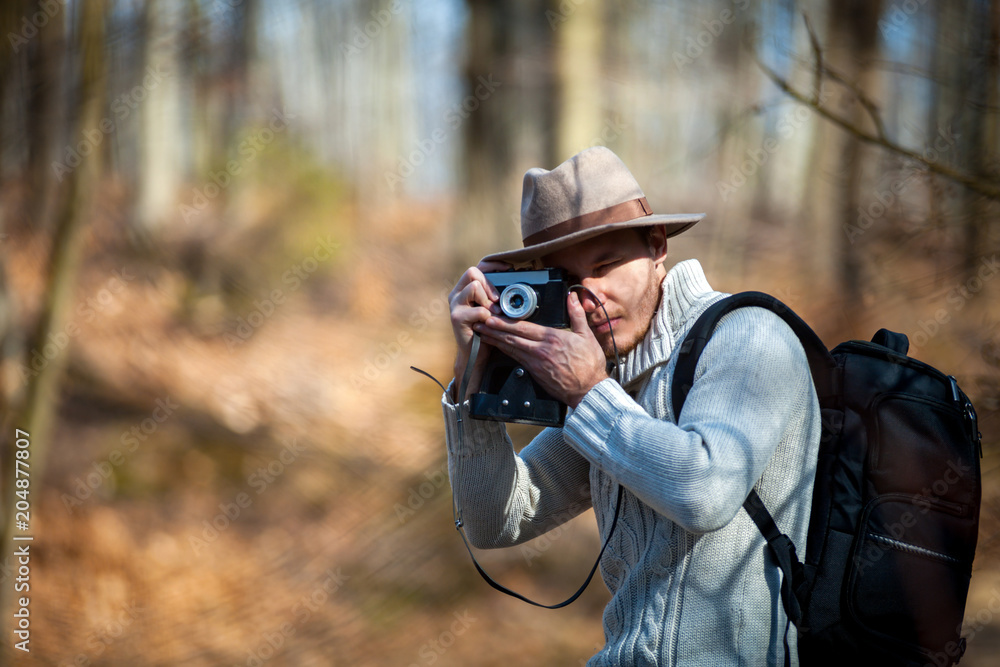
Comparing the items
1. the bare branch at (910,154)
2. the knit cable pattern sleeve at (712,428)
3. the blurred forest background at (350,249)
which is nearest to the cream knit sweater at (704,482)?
the knit cable pattern sleeve at (712,428)

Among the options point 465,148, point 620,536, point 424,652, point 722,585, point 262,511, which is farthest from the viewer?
point 465,148

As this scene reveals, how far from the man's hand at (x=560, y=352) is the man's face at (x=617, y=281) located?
2.9 inches

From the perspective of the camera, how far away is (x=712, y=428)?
1432 mm

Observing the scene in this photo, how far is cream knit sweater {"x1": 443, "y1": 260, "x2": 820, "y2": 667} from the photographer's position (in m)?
1.43

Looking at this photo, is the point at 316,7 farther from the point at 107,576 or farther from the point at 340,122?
the point at 107,576

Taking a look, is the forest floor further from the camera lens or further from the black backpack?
the camera lens

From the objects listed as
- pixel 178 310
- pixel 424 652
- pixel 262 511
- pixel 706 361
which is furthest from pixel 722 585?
pixel 178 310

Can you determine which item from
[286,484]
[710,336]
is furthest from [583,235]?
[286,484]

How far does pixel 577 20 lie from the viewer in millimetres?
7066

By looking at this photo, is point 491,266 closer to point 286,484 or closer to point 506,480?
point 506,480

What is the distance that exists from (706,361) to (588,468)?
0.61m

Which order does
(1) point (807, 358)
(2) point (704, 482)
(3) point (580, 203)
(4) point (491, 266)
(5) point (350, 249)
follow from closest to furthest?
(2) point (704, 482) < (1) point (807, 358) < (3) point (580, 203) < (4) point (491, 266) < (5) point (350, 249)

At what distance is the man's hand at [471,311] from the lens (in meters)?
1.83

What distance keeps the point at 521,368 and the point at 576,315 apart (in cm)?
19
